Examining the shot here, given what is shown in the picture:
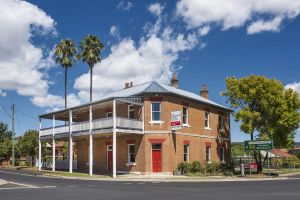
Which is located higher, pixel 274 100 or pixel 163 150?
pixel 274 100

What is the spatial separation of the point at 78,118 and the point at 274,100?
807 inches

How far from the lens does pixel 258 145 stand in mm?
35469

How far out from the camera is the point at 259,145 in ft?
116

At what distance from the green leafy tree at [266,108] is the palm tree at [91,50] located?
801 inches

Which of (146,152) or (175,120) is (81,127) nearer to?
(146,152)

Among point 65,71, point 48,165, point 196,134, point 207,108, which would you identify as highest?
point 65,71

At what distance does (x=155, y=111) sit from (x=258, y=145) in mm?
9500

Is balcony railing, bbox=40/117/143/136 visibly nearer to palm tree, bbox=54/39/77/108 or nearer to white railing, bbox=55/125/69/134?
white railing, bbox=55/125/69/134

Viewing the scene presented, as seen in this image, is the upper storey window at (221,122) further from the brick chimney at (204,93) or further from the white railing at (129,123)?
the white railing at (129,123)

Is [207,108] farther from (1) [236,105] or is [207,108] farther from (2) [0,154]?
(2) [0,154]

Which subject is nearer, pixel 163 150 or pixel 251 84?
pixel 163 150

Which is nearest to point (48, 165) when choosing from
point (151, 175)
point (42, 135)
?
point (42, 135)

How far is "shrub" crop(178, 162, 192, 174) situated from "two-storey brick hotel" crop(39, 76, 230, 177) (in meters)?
0.49

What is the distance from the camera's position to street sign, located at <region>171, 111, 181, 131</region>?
33750 millimetres
